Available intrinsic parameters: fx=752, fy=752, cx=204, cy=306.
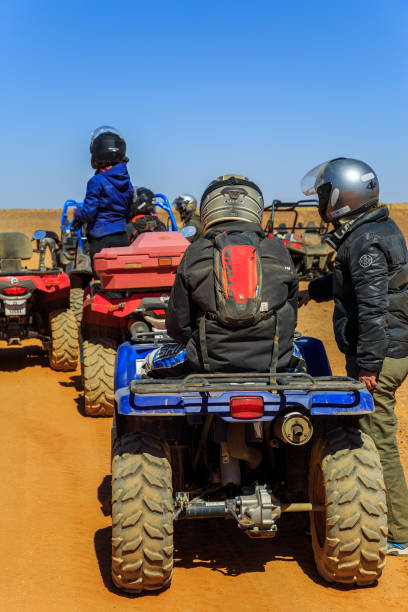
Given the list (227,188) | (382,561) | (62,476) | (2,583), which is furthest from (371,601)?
(62,476)

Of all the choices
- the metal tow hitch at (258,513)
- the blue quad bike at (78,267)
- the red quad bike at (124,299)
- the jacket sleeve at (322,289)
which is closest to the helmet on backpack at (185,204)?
the blue quad bike at (78,267)

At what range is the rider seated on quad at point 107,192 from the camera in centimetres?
827

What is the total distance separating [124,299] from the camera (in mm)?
7207

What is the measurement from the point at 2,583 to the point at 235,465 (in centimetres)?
134

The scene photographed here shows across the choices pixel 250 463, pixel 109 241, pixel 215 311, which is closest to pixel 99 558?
pixel 250 463

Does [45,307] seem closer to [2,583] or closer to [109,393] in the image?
[109,393]

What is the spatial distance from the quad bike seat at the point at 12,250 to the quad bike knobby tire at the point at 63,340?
189cm

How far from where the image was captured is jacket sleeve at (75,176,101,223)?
8.27 metres

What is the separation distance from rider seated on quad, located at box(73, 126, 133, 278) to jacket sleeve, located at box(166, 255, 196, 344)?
15.0ft

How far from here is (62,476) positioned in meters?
5.61


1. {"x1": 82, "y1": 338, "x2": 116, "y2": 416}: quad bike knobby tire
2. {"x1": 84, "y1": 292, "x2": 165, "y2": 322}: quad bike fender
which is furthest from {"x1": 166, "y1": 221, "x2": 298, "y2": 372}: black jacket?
{"x1": 82, "y1": 338, "x2": 116, "y2": 416}: quad bike knobby tire

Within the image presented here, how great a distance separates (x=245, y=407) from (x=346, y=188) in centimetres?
173

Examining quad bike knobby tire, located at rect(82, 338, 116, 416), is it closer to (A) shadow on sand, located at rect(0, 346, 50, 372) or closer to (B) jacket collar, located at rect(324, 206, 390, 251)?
(A) shadow on sand, located at rect(0, 346, 50, 372)

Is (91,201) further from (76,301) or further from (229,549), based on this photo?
(229,549)
